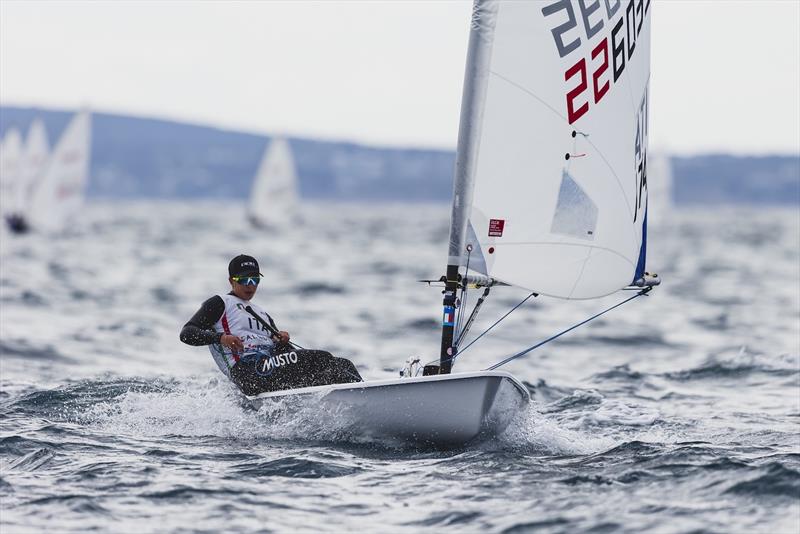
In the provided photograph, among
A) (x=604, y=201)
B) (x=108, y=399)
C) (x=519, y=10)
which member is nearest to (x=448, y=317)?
(x=604, y=201)

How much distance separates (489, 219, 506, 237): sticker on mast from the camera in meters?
7.14

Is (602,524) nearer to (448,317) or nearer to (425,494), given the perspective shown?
(425,494)

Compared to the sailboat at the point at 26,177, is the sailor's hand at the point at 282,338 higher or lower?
lower

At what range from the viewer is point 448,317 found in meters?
7.25

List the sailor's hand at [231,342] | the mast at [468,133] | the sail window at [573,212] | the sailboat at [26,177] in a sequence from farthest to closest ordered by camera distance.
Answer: the sailboat at [26,177] < the sailor's hand at [231,342] < the sail window at [573,212] < the mast at [468,133]

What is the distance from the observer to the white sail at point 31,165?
35719mm

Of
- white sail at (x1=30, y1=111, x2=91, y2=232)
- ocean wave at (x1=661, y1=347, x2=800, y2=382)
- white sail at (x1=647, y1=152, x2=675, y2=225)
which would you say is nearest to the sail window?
ocean wave at (x1=661, y1=347, x2=800, y2=382)

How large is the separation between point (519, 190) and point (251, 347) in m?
2.23

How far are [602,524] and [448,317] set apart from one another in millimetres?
2045

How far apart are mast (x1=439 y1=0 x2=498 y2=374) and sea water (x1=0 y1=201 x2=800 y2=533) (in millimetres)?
1065

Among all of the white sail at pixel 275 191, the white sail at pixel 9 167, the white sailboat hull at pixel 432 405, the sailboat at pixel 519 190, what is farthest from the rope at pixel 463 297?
the white sail at pixel 275 191

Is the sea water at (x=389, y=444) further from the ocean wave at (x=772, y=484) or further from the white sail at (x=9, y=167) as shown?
the white sail at (x=9, y=167)

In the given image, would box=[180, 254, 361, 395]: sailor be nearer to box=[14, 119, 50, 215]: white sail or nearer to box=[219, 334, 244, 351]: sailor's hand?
box=[219, 334, 244, 351]: sailor's hand

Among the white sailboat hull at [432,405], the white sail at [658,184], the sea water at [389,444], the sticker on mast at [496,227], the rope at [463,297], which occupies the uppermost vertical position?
the white sail at [658,184]
